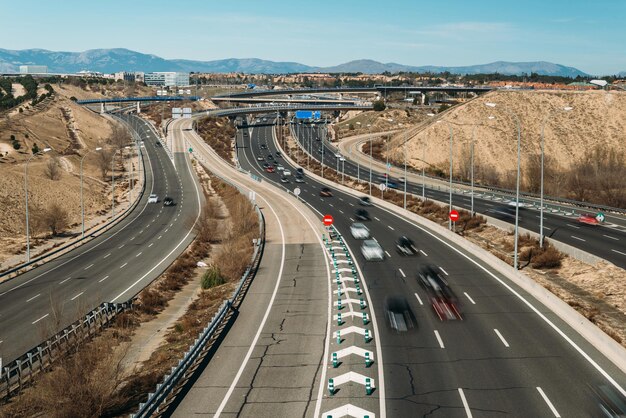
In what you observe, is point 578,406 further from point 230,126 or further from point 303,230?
point 230,126

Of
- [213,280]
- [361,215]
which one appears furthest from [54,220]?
[361,215]

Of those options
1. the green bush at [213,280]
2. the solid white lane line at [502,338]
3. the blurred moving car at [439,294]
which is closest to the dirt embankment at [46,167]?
the green bush at [213,280]

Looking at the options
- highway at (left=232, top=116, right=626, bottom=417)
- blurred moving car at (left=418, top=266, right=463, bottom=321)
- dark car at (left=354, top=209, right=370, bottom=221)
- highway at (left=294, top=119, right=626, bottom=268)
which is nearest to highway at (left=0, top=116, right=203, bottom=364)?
highway at (left=232, top=116, right=626, bottom=417)

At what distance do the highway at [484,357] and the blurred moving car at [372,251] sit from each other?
4115 mm

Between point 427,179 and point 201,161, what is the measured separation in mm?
48505

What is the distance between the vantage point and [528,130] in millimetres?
144000

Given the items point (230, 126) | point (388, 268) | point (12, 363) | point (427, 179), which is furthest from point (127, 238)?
point (230, 126)

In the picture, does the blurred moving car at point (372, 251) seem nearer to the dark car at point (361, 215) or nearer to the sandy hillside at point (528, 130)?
the dark car at point (361, 215)

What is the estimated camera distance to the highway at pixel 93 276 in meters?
33.4

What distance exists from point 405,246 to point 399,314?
18.4 metres

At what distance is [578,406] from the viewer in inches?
750

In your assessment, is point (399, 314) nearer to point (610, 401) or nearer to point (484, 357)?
point (484, 357)

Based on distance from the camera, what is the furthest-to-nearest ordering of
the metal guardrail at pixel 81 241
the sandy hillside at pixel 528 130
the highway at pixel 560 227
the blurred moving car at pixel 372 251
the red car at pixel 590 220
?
the sandy hillside at pixel 528 130 < the red car at pixel 590 220 < the metal guardrail at pixel 81 241 < the blurred moving car at pixel 372 251 < the highway at pixel 560 227

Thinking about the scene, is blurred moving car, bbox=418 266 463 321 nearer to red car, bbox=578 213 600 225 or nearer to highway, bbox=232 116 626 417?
highway, bbox=232 116 626 417
